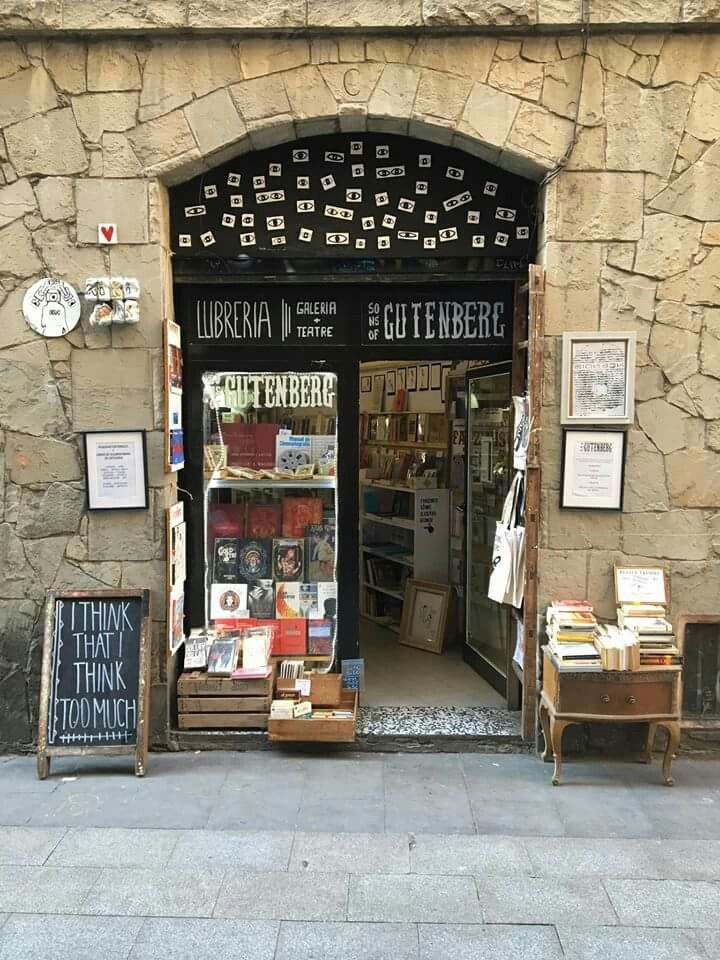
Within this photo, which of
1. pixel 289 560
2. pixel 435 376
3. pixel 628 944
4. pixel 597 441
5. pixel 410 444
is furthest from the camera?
pixel 410 444

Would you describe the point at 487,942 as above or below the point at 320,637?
below

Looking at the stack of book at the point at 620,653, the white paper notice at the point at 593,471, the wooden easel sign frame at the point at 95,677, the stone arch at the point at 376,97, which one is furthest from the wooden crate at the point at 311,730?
the stone arch at the point at 376,97

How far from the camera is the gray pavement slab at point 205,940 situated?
306 cm

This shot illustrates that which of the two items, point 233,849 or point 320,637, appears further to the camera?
point 320,637

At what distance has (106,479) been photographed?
4.87m

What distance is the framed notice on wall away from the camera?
15.5 ft

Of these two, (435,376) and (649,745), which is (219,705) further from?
(435,376)

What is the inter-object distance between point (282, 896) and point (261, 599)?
2.36m

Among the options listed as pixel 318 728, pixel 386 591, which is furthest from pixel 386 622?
pixel 318 728

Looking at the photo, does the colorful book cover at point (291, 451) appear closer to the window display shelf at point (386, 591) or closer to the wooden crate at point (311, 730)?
the wooden crate at point (311, 730)

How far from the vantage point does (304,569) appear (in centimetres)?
560

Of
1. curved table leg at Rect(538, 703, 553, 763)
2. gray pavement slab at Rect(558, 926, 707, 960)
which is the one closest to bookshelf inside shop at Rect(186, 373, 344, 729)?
curved table leg at Rect(538, 703, 553, 763)

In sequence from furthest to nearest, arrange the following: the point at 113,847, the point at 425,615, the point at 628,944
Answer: the point at 425,615
the point at 113,847
the point at 628,944

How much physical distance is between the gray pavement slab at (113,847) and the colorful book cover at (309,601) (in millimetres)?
1873
